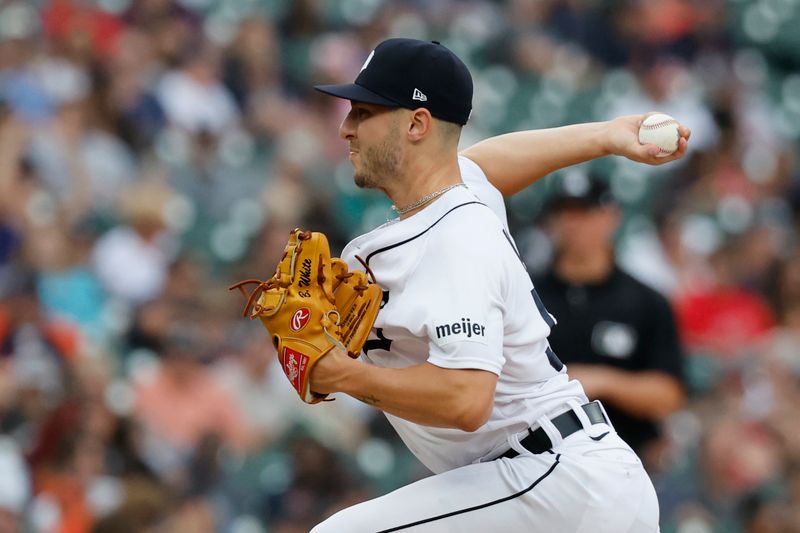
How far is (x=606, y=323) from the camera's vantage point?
17.8ft

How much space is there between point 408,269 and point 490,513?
25.7 inches

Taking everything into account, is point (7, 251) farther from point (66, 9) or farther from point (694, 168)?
point (694, 168)

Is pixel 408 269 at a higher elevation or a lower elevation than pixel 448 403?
higher

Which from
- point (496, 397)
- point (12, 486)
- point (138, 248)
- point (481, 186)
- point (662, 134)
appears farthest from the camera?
point (138, 248)

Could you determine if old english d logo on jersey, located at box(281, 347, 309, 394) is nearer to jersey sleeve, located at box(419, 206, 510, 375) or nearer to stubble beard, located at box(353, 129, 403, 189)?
jersey sleeve, located at box(419, 206, 510, 375)

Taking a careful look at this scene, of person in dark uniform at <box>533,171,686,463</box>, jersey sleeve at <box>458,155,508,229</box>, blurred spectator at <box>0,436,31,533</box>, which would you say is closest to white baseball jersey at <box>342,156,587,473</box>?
jersey sleeve at <box>458,155,508,229</box>

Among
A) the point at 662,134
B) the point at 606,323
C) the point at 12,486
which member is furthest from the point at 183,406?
the point at 662,134

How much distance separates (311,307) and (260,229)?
189 inches

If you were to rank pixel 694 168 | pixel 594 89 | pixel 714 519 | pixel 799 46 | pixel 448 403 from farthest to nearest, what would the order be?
pixel 799 46 → pixel 594 89 → pixel 694 168 → pixel 714 519 → pixel 448 403

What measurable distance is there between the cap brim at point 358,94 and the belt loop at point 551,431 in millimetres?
915

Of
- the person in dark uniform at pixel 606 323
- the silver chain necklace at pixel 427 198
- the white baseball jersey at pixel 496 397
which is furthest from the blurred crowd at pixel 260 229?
the silver chain necklace at pixel 427 198

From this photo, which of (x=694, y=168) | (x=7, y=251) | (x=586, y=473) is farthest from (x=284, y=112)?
(x=586, y=473)

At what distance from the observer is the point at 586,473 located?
3219mm

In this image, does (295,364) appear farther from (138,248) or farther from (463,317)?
Answer: (138,248)
